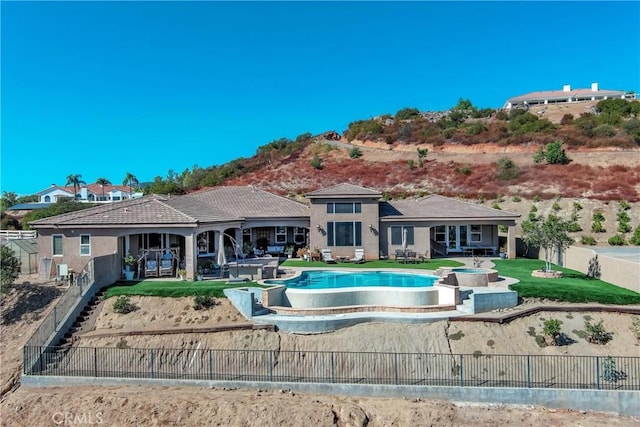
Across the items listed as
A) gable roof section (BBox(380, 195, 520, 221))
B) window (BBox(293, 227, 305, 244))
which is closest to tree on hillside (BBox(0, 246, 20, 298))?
window (BBox(293, 227, 305, 244))

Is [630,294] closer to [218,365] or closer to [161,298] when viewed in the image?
[218,365]

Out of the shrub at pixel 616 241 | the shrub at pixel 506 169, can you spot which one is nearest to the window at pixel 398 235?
the shrub at pixel 616 241

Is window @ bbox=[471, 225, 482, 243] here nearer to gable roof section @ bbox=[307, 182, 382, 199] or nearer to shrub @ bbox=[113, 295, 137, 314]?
gable roof section @ bbox=[307, 182, 382, 199]

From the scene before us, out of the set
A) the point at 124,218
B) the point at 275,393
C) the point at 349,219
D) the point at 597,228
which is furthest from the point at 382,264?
the point at 597,228

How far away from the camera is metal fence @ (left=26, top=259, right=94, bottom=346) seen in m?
15.6

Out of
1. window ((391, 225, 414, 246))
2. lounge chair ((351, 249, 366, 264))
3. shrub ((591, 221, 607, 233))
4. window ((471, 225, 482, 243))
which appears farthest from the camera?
shrub ((591, 221, 607, 233))

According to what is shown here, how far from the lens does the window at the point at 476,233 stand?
103ft

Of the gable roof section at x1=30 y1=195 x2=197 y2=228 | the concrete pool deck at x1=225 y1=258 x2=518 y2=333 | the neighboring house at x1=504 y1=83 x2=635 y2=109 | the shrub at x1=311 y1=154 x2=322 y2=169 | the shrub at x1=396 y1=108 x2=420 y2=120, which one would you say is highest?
the neighboring house at x1=504 y1=83 x2=635 y2=109

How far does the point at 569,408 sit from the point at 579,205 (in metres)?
33.2

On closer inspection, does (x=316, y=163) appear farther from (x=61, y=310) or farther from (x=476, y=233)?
(x=61, y=310)

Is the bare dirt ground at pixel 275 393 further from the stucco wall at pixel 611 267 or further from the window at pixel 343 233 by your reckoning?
the window at pixel 343 233

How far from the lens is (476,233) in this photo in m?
31.4

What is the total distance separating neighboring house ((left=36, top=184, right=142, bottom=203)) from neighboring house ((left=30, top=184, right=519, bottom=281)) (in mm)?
65955

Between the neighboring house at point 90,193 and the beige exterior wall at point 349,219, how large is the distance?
69913 mm
